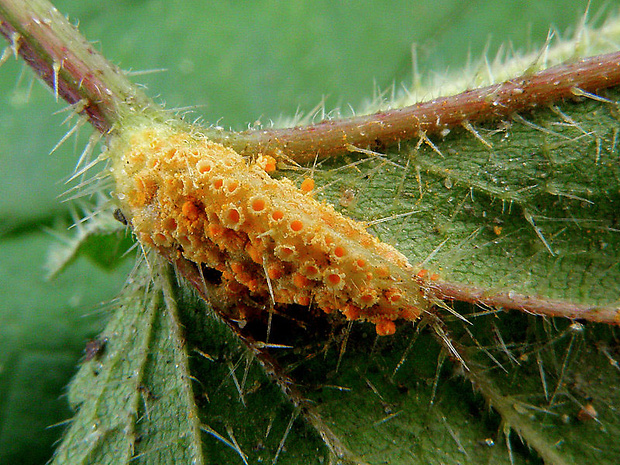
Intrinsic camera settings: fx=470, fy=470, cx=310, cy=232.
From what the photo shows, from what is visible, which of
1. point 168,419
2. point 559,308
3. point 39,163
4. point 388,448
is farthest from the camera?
point 39,163

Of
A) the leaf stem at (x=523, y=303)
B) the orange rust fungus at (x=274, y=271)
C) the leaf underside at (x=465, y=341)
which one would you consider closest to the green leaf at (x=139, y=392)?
the leaf underside at (x=465, y=341)

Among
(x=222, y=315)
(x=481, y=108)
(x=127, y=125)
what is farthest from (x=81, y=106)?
(x=481, y=108)

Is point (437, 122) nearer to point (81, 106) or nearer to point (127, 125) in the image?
point (127, 125)

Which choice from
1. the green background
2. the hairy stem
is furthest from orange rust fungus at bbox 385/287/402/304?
the green background

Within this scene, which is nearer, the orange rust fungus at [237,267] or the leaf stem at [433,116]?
the orange rust fungus at [237,267]

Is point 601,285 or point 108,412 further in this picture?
point 108,412

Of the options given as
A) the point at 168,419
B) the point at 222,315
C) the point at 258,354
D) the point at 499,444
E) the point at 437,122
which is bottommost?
the point at 499,444

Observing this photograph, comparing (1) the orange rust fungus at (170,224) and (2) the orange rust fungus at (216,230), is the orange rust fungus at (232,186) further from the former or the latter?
(1) the orange rust fungus at (170,224)
